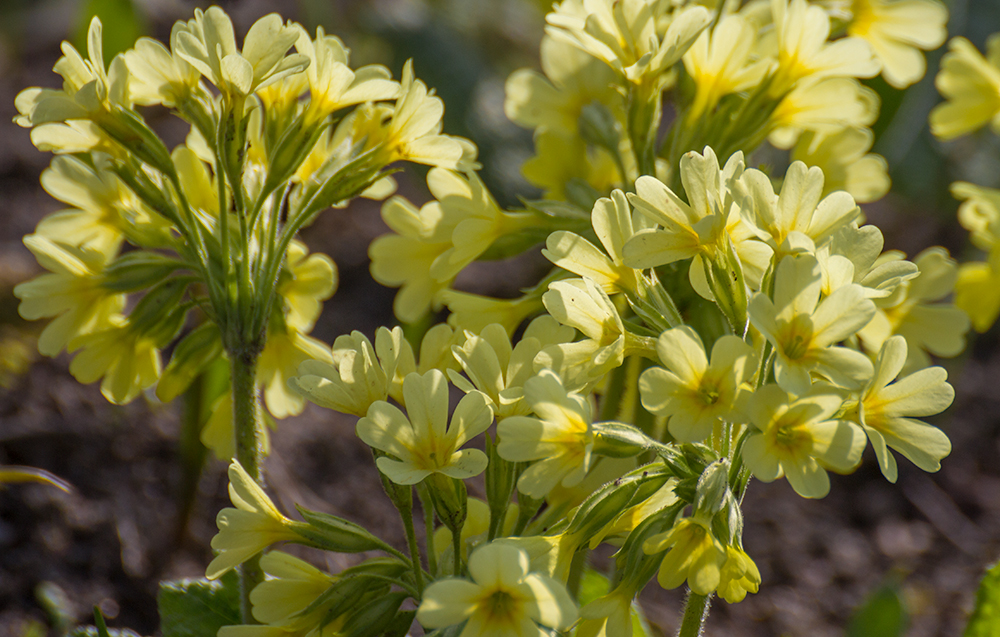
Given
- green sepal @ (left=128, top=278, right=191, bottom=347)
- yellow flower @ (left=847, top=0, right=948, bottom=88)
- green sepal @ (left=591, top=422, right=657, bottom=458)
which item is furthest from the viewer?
yellow flower @ (left=847, top=0, right=948, bottom=88)

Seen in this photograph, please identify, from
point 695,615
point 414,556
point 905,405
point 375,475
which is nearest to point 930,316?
point 905,405

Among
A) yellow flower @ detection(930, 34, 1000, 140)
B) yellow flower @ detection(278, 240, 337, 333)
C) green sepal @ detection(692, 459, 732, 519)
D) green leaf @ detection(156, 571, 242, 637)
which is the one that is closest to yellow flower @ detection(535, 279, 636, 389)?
green sepal @ detection(692, 459, 732, 519)

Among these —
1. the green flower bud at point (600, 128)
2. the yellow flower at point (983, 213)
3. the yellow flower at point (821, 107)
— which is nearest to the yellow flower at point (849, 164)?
the yellow flower at point (821, 107)

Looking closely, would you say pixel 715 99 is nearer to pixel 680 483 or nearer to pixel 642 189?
pixel 642 189

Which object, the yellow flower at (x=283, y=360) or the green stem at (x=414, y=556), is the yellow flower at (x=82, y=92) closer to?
the yellow flower at (x=283, y=360)

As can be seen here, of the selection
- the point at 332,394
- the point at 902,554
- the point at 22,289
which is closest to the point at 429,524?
the point at 332,394

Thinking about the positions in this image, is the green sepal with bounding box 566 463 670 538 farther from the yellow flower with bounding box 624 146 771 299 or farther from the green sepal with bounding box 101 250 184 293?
the green sepal with bounding box 101 250 184 293

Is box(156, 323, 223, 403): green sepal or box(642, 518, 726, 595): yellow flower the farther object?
box(156, 323, 223, 403): green sepal

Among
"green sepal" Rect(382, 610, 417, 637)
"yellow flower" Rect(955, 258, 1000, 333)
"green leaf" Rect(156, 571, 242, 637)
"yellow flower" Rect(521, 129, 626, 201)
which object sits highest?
"yellow flower" Rect(521, 129, 626, 201)
